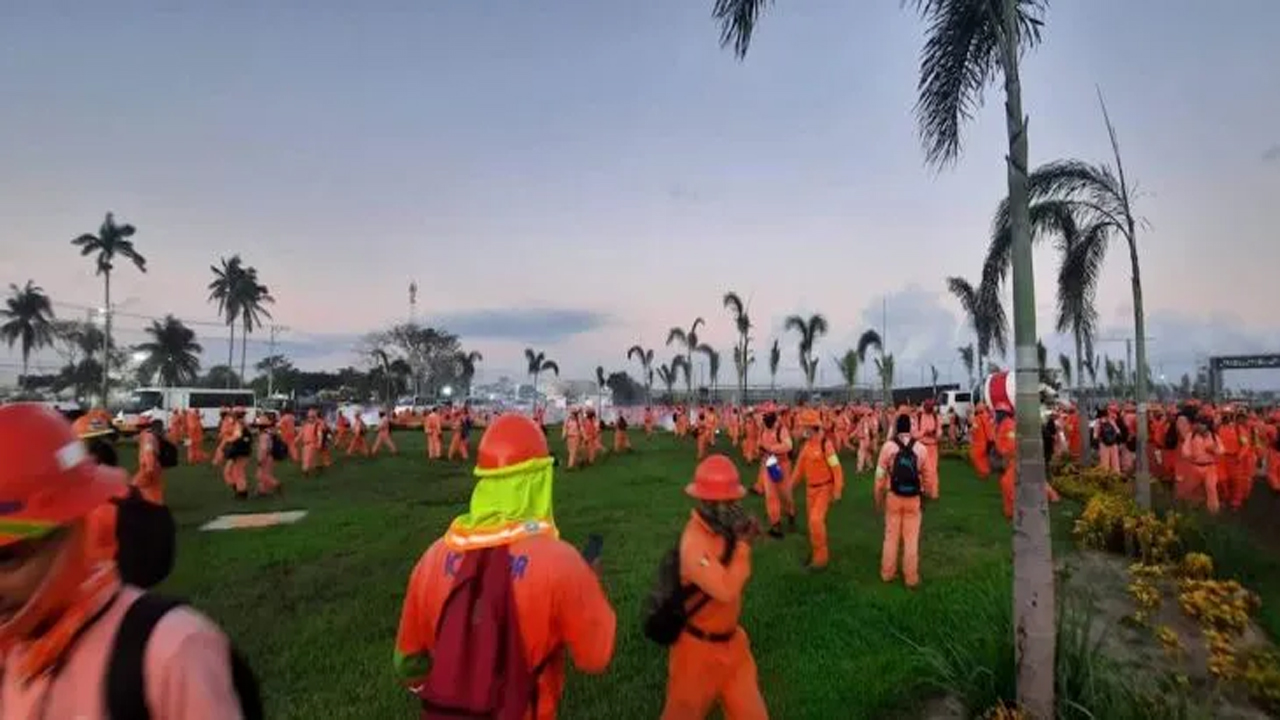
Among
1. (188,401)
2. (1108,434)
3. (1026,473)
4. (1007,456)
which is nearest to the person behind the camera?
(1026,473)

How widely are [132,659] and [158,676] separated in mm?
52

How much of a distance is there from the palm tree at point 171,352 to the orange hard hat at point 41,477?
6951 cm

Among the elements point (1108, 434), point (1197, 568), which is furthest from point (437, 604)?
point (1108, 434)

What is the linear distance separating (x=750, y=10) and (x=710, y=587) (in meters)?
4.19

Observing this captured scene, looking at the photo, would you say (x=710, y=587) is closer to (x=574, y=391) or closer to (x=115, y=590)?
(x=115, y=590)

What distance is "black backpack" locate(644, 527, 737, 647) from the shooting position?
3822 mm

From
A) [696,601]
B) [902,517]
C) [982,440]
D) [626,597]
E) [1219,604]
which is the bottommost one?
[626,597]

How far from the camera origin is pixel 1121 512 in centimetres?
1026

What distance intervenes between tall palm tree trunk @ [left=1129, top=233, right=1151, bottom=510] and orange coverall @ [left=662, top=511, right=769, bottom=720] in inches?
389

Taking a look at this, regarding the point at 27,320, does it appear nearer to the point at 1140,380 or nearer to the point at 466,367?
the point at 466,367

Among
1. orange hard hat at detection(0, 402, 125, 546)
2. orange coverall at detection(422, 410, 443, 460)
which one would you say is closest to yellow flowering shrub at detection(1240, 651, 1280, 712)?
orange hard hat at detection(0, 402, 125, 546)

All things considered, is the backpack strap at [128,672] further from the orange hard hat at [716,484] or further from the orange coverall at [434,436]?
the orange coverall at [434,436]

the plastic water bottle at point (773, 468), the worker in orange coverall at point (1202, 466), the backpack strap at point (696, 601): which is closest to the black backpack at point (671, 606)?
the backpack strap at point (696, 601)

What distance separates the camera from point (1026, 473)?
181 inches
